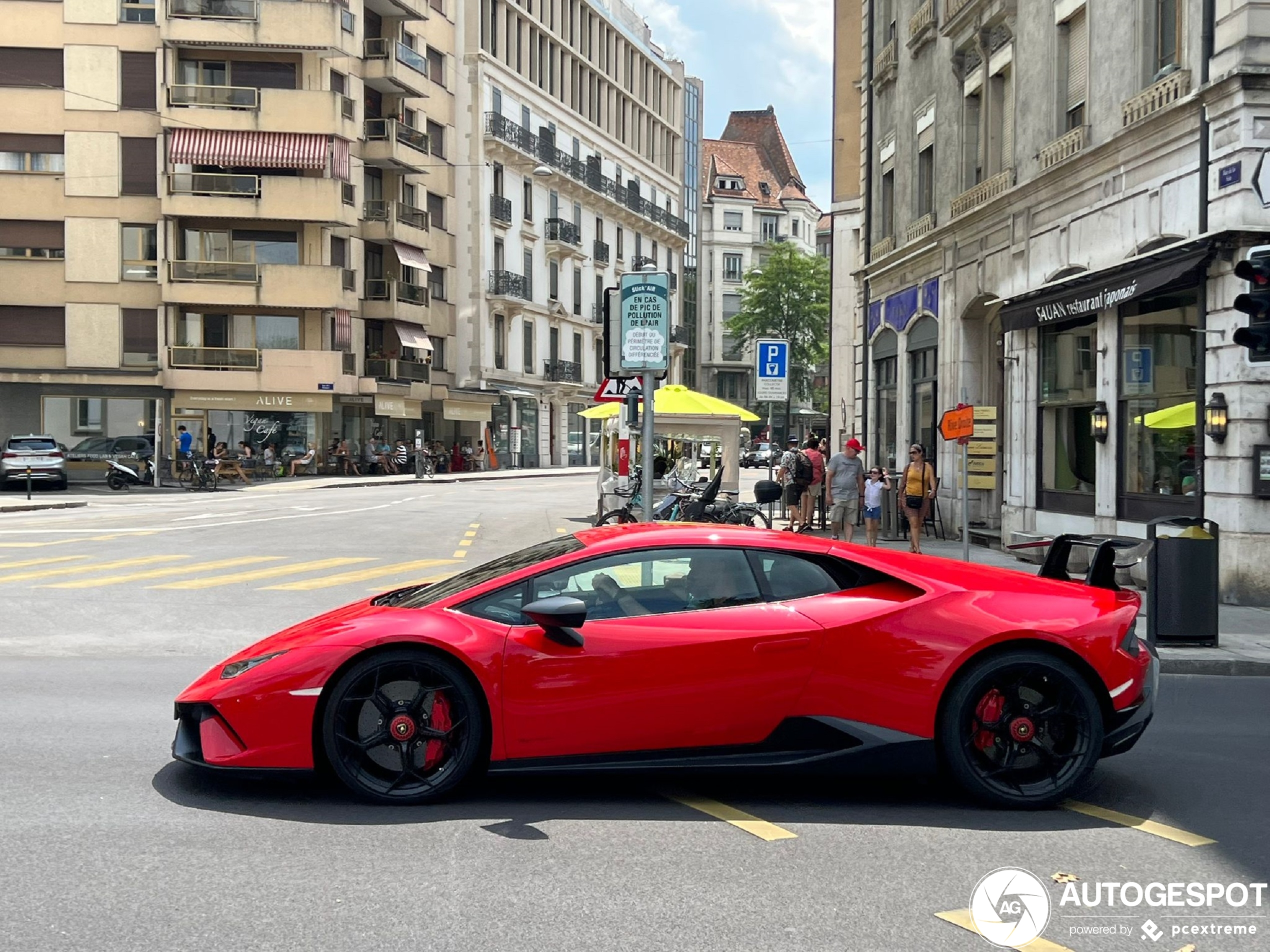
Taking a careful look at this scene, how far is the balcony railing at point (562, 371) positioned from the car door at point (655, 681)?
209 feet

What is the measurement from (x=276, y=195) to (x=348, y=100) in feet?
16.8

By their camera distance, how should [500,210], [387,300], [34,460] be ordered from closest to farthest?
[34,460] → [387,300] → [500,210]

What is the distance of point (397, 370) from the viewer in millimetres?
53406

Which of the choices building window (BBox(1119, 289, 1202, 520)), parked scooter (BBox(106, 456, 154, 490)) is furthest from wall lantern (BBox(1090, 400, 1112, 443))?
parked scooter (BBox(106, 456, 154, 490))

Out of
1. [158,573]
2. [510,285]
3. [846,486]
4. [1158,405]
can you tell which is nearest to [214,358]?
[510,285]

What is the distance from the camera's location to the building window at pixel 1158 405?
47.1ft

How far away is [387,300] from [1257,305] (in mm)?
44536

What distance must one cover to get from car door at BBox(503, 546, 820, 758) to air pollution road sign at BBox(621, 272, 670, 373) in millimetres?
7516

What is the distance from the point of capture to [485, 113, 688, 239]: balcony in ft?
204

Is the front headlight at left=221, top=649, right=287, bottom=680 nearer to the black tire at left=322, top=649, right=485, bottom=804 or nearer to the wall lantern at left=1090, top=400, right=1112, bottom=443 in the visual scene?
the black tire at left=322, top=649, right=485, bottom=804

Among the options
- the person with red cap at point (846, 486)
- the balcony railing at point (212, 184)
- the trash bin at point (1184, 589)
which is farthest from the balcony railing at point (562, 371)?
the trash bin at point (1184, 589)

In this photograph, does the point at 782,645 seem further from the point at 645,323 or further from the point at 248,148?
→ the point at 248,148

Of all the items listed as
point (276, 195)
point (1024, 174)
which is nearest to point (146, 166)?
point (276, 195)

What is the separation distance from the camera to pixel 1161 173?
14781 mm
